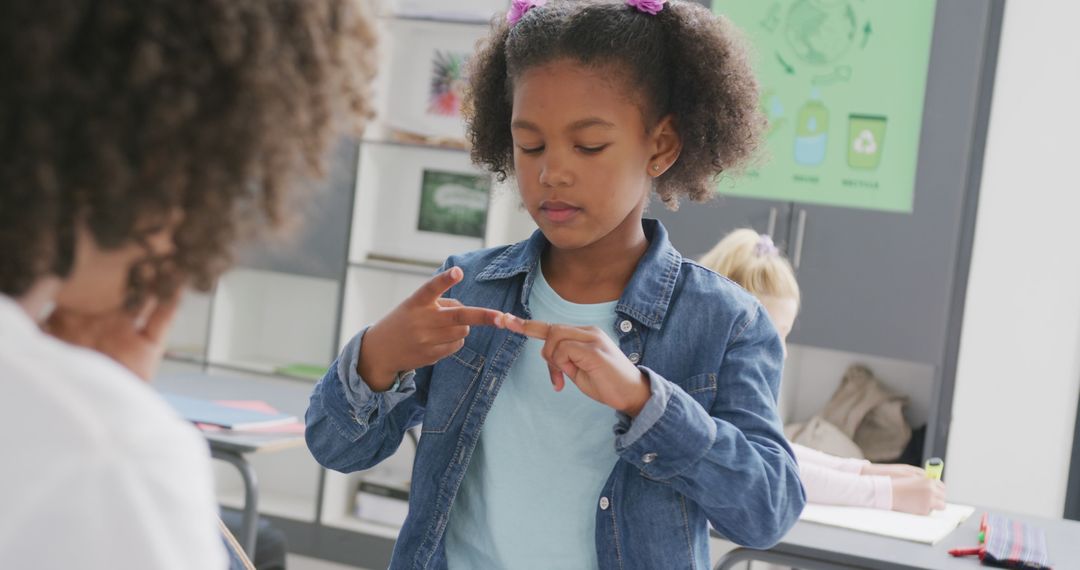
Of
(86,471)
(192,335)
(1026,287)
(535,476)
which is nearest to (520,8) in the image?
(535,476)

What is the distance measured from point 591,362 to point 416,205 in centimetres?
301

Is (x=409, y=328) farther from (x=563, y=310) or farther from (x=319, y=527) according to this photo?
(x=319, y=527)

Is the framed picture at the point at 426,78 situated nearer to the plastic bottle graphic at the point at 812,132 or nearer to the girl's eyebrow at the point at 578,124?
the plastic bottle graphic at the point at 812,132

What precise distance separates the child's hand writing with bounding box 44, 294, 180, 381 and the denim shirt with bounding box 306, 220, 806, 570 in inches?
23.7

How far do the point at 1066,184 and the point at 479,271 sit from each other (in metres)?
2.31

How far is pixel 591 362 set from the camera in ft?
3.82

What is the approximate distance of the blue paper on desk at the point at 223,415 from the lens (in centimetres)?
245

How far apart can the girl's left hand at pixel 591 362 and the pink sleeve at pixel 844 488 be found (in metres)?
1.10

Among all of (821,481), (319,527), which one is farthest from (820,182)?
(319,527)

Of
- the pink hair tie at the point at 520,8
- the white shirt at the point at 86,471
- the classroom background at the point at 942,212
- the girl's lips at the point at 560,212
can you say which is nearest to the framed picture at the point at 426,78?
the classroom background at the point at 942,212

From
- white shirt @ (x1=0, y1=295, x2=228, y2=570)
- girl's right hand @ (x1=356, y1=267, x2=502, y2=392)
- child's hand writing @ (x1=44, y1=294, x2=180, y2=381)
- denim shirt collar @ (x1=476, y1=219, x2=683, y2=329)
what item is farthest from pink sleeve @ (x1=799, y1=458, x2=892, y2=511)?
white shirt @ (x1=0, y1=295, x2=228, y2=570)

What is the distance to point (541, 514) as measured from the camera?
1.31 m

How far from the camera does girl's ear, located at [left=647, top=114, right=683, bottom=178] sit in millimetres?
1448

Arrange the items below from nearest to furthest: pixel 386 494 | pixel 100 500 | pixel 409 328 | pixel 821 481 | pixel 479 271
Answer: pixel 100 500 → pixel 409 328 → pixel 479 271 → pixel 821 481 → pixel 386 494
